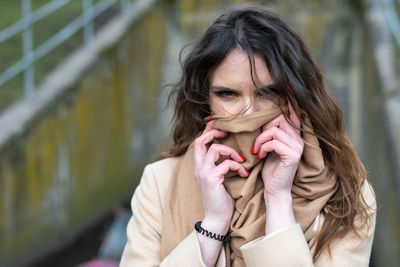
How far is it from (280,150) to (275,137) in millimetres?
54

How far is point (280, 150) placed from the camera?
186cm

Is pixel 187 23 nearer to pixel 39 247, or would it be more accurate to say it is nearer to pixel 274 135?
pixel 39 247

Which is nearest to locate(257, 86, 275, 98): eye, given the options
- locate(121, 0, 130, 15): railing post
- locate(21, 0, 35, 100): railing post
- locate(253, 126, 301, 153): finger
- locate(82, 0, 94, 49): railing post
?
locate(253, 126, 301, 153): finger

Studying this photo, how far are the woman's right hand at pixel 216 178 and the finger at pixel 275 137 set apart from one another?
0.11m

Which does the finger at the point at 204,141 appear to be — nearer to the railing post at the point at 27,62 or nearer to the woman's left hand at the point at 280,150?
the woman's left hand at the point at 280,150

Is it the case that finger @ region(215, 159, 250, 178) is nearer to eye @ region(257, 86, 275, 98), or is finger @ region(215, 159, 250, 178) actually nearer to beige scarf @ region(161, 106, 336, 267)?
beige scarf @ region(161, 106, 336, 267)

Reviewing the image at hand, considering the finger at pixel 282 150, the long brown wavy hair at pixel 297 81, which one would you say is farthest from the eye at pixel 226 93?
the finger at pixel 282 150

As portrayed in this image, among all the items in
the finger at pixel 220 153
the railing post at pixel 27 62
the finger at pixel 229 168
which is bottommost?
the railing post at pixel 27 62

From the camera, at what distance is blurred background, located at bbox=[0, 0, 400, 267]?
16.0ft

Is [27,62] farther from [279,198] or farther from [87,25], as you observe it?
[279,198]

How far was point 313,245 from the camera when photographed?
1941 mm

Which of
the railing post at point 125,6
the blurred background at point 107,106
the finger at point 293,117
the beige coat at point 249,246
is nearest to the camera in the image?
the beige coat at point 249,246

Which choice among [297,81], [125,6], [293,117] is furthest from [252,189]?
[125,6]

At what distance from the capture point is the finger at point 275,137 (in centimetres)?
188
